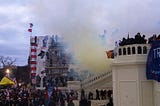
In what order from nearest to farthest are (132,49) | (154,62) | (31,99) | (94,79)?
(154,62), (132,49), (31,99), (94,79)

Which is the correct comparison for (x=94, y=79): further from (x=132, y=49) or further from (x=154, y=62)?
Result: (x=154, y=62)

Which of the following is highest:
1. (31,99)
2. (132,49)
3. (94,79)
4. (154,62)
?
(132,49)

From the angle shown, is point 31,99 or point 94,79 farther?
point 94,79

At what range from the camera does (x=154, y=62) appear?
18.1 metres

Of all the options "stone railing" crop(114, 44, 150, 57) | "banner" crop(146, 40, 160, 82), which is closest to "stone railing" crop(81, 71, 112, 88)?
"stone railing" crop(114, 44, 150, 57)

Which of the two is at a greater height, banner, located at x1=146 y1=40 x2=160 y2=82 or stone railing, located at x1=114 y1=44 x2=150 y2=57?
stone railing, located at x1=114 y1=44 x2=150 y2=57

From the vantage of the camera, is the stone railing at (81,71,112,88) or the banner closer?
the banner

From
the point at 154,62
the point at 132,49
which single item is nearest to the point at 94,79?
the point at 132,49

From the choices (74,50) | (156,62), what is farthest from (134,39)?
(74,50)

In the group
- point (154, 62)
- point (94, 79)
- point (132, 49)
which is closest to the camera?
point (154, 62)

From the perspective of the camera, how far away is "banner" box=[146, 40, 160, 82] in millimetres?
17812

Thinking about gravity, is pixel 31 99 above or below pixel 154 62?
below

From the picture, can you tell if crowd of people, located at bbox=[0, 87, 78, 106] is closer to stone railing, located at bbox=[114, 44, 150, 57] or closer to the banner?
stone railing, located at bbox=[114, 44, 150, 57]

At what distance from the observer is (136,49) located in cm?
1959
